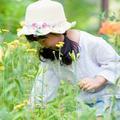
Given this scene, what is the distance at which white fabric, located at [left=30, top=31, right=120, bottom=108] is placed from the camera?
345cm

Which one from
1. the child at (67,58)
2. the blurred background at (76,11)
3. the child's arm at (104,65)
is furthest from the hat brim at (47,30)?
the blurred background at (76,11)

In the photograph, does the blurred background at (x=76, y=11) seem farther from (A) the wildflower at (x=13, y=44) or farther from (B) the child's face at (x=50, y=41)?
(B) the child's face at (x=50, y=41)

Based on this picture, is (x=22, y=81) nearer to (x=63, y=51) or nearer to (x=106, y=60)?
(x=63, y=51)

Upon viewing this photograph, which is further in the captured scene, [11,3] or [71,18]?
[71,18]

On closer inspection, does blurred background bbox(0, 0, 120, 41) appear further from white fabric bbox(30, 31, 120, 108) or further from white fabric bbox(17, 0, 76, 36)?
white fabric bbox(17, 0, 76, 36)

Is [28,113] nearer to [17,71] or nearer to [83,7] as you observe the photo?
[17,71]

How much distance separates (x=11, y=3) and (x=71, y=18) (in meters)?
0.69

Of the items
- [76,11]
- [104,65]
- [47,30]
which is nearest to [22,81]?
[47,30]

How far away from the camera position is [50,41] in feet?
10.9

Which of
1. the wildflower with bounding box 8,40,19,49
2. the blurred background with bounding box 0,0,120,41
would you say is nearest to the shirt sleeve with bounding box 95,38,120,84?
the wildflower with bounding box 8,40,19,49

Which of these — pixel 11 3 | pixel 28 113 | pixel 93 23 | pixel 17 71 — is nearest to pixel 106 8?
pixel 93 23

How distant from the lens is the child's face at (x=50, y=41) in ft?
10.9

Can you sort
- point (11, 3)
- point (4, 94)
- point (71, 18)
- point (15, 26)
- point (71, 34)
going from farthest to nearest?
point (71, 18) → point (11, 3) → point (15, 26) → point (71, 34) → point (4, 94)

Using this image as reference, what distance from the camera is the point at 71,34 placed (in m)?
3.51
